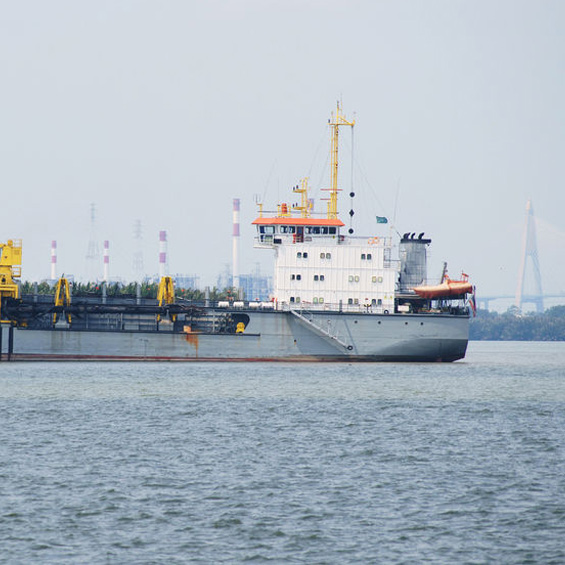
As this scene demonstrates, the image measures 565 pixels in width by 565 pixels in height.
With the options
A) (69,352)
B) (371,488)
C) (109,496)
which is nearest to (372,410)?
(371,488)

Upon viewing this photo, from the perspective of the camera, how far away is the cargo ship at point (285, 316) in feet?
200

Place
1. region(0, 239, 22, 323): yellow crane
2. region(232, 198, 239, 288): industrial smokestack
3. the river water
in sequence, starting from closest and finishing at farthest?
1. the river water
2. region(0, 239, 22, 323): yellow crane
3. region(232, 198, 239, 288): industrial smokestack

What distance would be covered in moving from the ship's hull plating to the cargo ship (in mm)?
61

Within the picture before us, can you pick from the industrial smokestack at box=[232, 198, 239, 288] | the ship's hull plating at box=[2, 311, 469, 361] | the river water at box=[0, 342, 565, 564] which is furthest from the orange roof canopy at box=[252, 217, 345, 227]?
the industrial smokestack at box=[232, 198, 239, 288]

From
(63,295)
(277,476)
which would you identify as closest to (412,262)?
(63,295)

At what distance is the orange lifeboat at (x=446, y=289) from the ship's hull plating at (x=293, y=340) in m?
2.00

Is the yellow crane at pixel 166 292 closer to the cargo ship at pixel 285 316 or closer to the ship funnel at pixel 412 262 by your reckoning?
the cargo ship at pixel 285 316

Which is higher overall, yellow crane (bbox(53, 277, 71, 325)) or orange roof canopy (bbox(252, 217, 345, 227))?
orange roof canopy (bbox(252, 217, 345, 227))

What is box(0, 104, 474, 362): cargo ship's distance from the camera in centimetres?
6091

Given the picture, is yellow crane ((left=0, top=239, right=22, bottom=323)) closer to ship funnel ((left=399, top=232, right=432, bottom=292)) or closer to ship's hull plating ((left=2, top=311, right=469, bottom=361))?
ship's hull plating ((left=2, top=311, right=469, bottom=361))

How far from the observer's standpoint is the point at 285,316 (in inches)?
2446

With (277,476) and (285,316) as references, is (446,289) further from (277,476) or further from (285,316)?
(277,476)

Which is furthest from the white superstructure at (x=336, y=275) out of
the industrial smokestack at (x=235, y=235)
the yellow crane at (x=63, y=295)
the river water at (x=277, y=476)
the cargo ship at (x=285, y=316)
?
the industrial smokestack at (x=235, y=235)

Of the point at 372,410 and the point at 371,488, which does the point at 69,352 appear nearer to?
the point at 372,410
